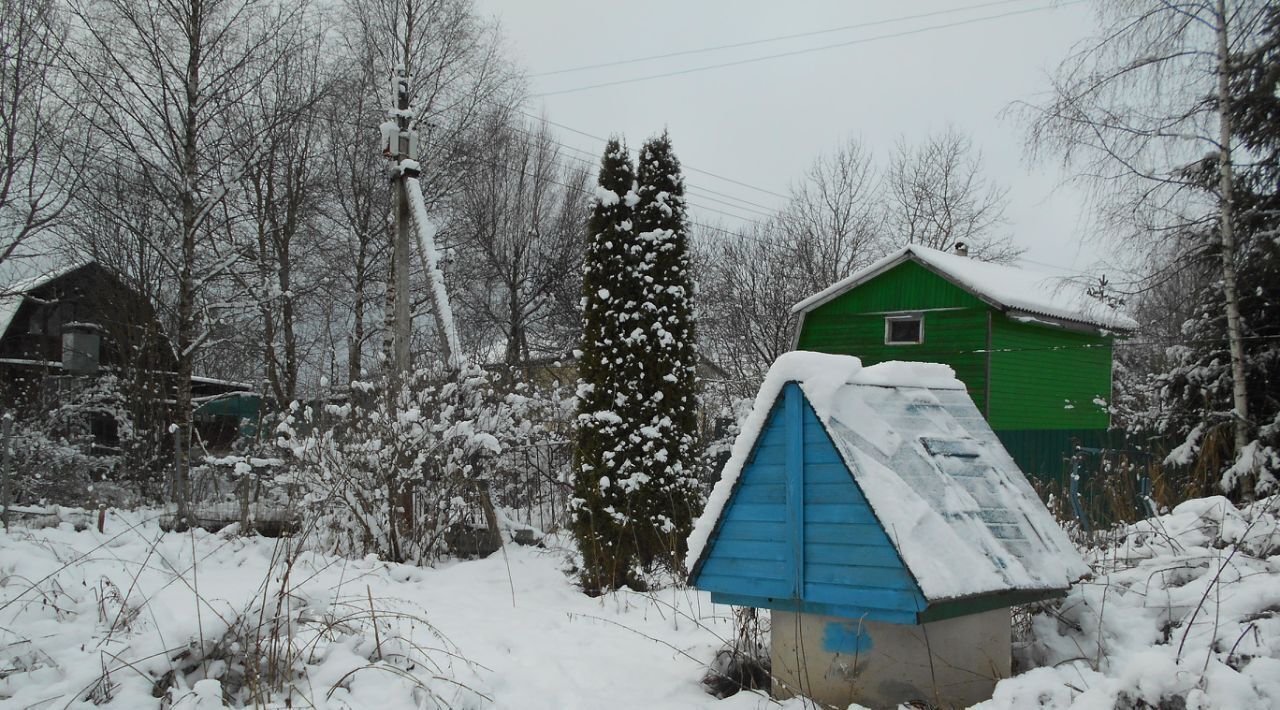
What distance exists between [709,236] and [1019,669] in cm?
2241

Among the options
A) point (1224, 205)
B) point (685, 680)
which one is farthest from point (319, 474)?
point (1224, 205)

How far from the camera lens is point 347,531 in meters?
7.92

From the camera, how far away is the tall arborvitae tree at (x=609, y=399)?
7262 mm

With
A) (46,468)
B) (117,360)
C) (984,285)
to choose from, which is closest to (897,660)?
(46,468)

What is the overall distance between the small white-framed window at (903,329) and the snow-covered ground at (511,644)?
47.1ft

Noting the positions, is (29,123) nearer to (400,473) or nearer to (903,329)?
(400,473)

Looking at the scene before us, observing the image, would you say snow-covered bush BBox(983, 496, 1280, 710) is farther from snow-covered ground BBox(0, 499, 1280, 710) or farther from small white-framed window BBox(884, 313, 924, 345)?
small white-framed window BBox(884, 313, 924, 345)

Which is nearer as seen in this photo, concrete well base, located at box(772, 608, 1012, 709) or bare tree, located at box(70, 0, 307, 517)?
concrete well base, located at box(772, 608, 1012, 709)

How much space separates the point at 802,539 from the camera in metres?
3.55

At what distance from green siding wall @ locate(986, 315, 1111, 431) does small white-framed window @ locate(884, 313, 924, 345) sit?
5.43 feet

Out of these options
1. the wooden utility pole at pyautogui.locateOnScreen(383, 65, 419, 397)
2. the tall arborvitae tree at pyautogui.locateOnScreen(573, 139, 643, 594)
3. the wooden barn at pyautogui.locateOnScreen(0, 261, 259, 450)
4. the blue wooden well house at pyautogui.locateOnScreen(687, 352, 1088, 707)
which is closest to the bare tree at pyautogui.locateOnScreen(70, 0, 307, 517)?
the wooden barn at pyautogui.locateOnScreen(0, 261, 259, 450)

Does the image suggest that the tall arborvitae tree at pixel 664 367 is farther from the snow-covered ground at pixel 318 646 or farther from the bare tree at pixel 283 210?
the bare tree at pixel 283 210

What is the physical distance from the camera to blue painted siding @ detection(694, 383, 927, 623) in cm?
332

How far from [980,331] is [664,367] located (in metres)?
12.6
